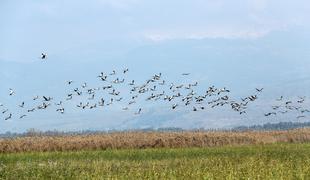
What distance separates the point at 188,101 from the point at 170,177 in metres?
21.1

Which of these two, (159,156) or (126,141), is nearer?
(159,156)

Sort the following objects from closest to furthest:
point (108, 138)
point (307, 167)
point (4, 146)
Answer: point (307, 167) → point (4, 146) → point (108, 138)

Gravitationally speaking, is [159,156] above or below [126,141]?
below

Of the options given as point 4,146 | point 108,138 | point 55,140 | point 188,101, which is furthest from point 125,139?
point 188,101

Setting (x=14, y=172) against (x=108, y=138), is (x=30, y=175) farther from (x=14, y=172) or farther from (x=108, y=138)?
(x=108, y=138)

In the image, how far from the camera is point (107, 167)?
30.9 meters

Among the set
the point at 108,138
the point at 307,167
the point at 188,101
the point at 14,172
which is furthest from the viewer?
the point at 108,138

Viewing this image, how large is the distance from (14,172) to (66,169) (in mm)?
2514

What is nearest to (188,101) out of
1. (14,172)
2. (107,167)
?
(107,167)

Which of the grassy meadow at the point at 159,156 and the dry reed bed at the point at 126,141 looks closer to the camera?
the grassy meadow at the point at 159,156

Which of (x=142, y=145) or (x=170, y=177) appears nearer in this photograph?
(x=170, y=177)

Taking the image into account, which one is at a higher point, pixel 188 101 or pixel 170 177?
pixel 188 101

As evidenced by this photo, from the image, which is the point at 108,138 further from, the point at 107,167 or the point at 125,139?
the point at 107,167

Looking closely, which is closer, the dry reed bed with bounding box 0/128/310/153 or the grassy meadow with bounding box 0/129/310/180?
the grassy meadow with bounding box 0/129/310/180
